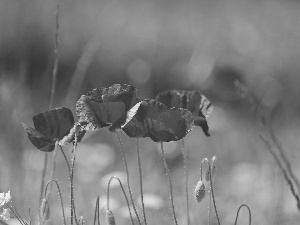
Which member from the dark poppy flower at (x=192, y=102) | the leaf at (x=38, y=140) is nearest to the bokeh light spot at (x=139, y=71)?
the dark poppy flower at (x=192, y=102)

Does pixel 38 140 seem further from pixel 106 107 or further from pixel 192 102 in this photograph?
pixel 192 102

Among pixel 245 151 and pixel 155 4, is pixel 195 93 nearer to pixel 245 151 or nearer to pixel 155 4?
pixel 245 151

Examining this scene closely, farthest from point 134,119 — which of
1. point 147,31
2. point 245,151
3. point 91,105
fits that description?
point 147,31

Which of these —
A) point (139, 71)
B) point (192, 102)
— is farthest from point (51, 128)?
point (139, 71)

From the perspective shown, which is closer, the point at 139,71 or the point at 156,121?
the point at 156,121

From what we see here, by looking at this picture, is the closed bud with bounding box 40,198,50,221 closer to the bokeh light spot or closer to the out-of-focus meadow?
the out-of-focus meadow

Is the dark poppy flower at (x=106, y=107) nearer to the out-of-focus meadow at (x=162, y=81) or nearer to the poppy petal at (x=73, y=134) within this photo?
the poppy petal at (x=73, y=134)
